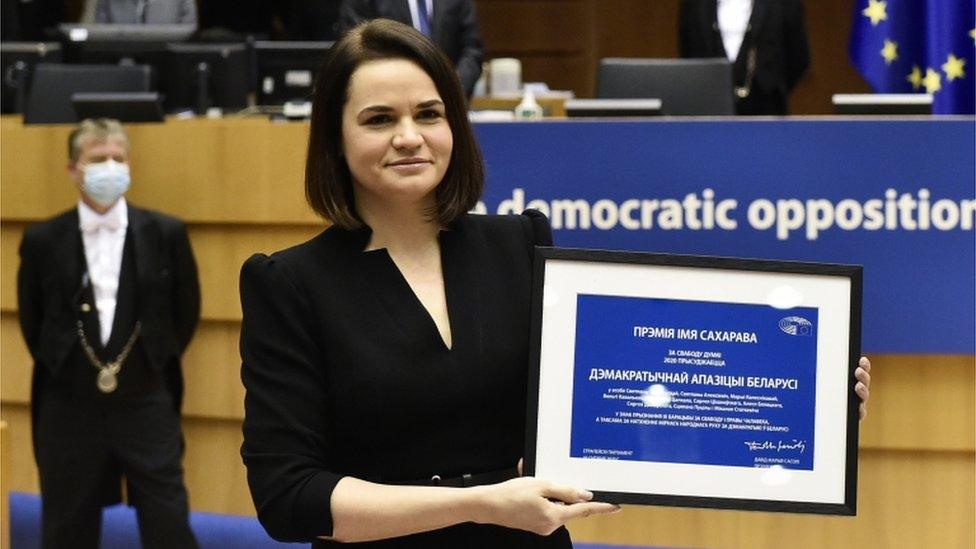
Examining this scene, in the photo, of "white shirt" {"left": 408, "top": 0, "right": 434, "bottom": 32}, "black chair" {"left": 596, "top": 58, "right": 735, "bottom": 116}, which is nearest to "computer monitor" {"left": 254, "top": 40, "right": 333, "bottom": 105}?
"white shirt" {"left": 408, "top": 0, "right": 434, "bottom": 32}

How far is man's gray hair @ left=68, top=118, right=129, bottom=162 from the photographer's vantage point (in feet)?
15.8

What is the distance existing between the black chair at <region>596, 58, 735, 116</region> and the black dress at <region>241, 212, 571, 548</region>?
166 inches

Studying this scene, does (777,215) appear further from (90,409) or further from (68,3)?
(68,3)

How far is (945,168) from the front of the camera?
155 inches

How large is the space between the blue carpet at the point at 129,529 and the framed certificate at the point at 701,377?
3.38 meters

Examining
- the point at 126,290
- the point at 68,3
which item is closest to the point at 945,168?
the point at 126,290

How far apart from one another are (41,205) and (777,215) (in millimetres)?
2709

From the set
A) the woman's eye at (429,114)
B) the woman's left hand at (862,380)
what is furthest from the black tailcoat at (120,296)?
the woman's left hand at (862,380)

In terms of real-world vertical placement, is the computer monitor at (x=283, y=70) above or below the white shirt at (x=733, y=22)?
below

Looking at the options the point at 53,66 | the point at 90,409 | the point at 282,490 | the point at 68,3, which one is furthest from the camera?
the point at 68,3

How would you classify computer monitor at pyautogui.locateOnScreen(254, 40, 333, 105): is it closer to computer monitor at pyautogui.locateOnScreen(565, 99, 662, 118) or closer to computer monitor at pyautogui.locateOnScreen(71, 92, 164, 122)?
computer monitor at pyautogui.locateOnScreen(71, 92, 164, 122)

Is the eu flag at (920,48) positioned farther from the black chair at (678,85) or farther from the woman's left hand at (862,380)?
the woman's left hand at (862,380)

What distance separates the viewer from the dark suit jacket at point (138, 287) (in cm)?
468
